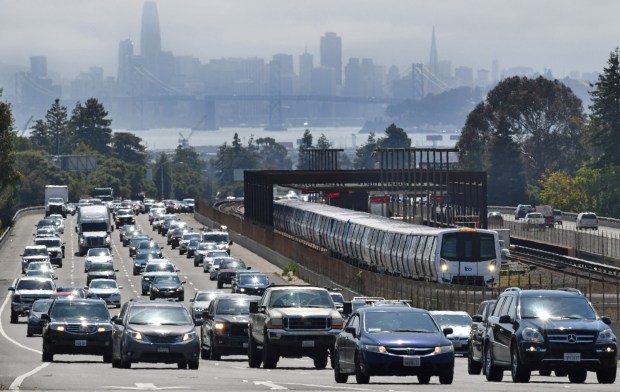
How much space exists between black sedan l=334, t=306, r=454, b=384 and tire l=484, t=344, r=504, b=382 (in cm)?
132

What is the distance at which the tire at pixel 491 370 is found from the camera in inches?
1227

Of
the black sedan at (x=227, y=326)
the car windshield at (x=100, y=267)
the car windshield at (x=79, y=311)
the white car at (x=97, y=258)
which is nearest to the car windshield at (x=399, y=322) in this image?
the black sedan at (x=227, y=326)

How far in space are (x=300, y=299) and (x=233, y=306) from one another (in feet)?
19.4

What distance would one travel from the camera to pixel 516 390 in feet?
89.9

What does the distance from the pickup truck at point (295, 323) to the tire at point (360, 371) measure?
5806 millimetres

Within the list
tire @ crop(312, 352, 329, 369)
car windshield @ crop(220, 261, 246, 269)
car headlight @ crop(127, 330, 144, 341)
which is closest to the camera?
car headlight @ crop(127, 330, 144, 341)

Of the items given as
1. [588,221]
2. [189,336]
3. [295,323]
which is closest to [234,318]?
[189,336]

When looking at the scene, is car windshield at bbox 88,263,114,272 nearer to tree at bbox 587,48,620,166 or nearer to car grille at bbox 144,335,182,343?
car grille at bbox 144,335,182,343

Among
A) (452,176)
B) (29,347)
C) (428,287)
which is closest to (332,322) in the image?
(29,347)

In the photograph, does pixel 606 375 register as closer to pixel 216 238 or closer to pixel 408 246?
pixel 408 246

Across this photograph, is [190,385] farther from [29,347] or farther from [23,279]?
[23,279]

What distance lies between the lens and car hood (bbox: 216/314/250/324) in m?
40.7

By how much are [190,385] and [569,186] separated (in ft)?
515

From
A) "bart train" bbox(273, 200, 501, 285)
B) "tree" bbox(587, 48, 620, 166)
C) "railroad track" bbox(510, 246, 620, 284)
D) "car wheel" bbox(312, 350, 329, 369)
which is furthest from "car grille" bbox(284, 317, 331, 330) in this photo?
"tree" bbox(587, 48, 620, 166)
